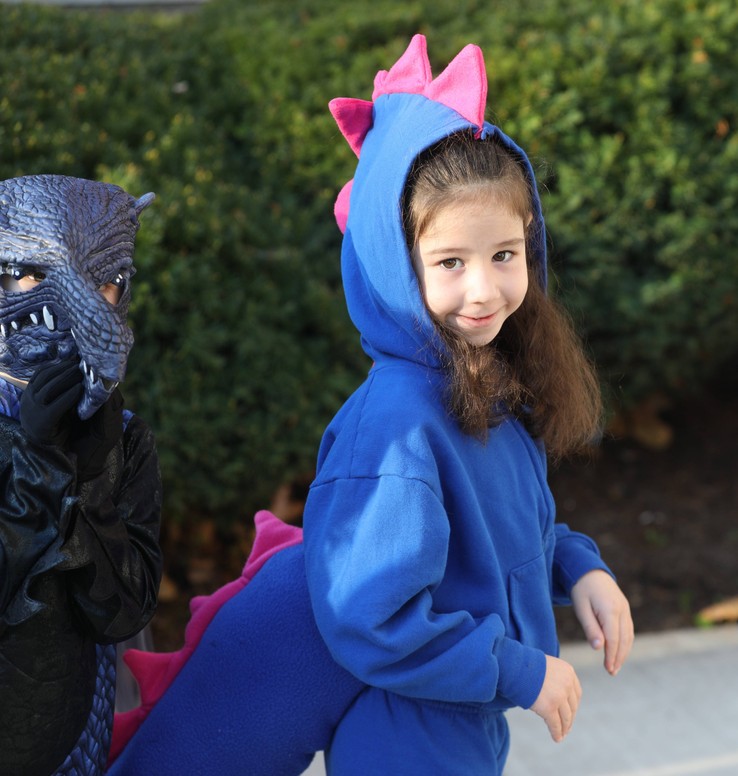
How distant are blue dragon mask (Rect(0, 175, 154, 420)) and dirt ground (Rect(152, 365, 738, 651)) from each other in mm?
2142

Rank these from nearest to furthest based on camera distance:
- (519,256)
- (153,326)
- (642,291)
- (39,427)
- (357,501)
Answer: (39,427) < (357,501) < (519,256) < (153,326) < (642,291)

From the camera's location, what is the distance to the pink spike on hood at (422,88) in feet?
5.50

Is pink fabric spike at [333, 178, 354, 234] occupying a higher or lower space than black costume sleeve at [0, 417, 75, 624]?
higher

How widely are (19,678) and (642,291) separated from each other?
3049 millimetres

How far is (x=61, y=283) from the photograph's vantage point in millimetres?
1358

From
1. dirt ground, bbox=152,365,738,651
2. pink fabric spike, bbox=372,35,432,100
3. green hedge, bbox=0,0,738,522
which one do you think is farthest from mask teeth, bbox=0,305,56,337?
dirt ground, bbox=152,365,738,651

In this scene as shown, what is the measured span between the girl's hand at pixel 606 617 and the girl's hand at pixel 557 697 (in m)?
0.22

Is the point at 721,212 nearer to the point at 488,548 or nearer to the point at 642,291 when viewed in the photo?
the point at 642,291

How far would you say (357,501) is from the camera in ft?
5.44

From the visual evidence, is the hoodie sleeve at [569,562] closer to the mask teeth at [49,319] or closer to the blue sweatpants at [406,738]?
the blue sweatpants at [406,738]

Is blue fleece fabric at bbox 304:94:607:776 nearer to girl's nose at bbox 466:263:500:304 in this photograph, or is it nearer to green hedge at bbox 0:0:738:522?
girl's nose at bbox 466:263:500:304

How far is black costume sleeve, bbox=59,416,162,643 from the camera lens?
1.47 m

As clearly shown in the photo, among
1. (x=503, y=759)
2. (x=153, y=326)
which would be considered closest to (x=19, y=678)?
(x=503, y=759)

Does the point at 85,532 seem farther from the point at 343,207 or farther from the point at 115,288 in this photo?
the point at 343,207
